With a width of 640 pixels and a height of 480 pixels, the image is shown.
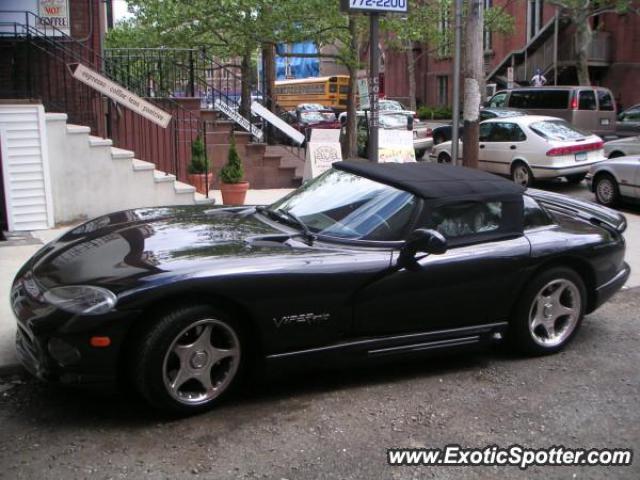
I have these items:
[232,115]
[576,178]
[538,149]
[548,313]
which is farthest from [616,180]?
[548,313]

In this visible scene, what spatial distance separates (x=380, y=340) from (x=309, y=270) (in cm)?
67

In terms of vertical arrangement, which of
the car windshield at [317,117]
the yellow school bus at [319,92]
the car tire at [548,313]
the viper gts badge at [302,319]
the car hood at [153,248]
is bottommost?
the car tire at [548,313]

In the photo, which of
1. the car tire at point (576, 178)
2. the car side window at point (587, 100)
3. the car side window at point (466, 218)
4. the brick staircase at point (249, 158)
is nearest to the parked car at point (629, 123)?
the car side window at point (587, 100)

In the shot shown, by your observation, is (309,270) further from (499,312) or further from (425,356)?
(499,312)

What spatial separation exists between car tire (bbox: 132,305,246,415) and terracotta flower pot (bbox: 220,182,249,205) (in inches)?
279

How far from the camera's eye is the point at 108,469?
344 cm

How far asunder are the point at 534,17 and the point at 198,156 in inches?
1257

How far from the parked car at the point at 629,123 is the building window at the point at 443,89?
24.3 m

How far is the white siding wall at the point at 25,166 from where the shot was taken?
855cm

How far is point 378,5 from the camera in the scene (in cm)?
763

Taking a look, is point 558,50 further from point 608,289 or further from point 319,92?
point 608,289

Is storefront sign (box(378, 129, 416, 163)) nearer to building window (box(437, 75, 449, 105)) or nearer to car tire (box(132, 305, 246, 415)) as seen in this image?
car tire (box(132, 305, 246, 415))

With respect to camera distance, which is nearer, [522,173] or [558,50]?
[522,173]

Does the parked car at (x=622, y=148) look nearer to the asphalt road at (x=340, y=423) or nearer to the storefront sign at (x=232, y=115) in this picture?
the storefront sign at (x=232, y=115)
